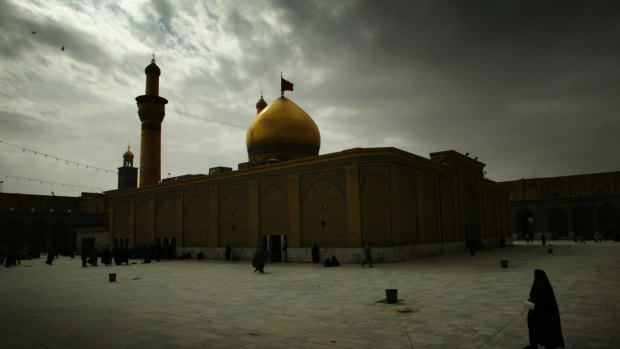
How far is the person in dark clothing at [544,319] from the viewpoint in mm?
5133

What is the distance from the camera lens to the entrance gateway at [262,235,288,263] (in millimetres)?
22375

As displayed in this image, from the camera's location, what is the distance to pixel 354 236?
19312mm

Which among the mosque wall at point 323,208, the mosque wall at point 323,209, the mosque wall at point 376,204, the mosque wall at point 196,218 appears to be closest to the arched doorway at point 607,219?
the mosque wall at point 323,208

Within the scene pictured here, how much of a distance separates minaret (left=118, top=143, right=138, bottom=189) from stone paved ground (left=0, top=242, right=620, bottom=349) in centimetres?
4225

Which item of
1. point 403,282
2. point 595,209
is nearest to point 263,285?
point 403,282

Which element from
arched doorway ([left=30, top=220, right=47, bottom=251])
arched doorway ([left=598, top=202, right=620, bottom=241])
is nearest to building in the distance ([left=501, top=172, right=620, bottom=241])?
arched doorway ([left=598, top=202, right=620, bottom=241])

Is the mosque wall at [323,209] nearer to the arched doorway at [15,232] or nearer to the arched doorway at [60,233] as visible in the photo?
the arched doorway at [15,232]

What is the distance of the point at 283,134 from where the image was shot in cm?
2689

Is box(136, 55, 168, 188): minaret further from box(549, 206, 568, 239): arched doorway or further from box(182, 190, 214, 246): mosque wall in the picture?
box(549, 206, 568, 239): arched doorway

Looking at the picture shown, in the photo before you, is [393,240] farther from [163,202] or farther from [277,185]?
[163,202]

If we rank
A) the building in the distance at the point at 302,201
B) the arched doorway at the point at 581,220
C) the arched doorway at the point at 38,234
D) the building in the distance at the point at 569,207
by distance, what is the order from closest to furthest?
the building in the distance at the point at 302,201, the building in the distance at the point at 569,207, the arched doorway at the point at 581,220, the arched doorway at the point at 38,234

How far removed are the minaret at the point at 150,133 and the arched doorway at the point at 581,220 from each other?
139 ft

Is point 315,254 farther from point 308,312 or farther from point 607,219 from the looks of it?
point 607,219

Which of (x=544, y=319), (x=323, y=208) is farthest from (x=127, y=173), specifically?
(x=544, y=319)
